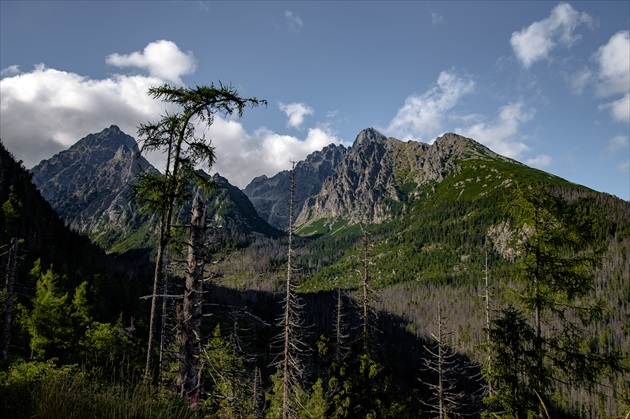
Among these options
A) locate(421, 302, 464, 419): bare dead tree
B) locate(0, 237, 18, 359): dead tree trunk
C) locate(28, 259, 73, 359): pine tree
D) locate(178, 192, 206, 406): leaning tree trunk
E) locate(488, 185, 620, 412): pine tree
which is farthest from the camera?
locate(28, 259, 73, 359): pine tree

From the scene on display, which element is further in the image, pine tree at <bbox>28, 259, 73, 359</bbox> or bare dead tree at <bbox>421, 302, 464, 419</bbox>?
pine tree at <bbox>28, 259, 73, 359</bbox>

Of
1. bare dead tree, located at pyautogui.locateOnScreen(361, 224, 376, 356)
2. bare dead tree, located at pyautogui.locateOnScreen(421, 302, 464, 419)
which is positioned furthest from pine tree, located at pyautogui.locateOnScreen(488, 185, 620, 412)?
bare dead tree, located at pyautogui.locateOnScreen(361, 224, 376, 356)

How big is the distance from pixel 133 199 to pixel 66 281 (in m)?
71.4

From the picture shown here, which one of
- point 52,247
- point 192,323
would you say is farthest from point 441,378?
point 52,247

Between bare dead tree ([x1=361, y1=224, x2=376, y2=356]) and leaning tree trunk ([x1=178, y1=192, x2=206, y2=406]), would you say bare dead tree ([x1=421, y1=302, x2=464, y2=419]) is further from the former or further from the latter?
leaning tree trunk ([x1=178, y1=192, x2=206, y2=406])

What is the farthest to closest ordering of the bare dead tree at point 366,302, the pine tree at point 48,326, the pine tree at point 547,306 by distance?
1. the pine tree at point 48,326
2. the bare dead tree at point 366,302
3. the pine tree at point 547,306

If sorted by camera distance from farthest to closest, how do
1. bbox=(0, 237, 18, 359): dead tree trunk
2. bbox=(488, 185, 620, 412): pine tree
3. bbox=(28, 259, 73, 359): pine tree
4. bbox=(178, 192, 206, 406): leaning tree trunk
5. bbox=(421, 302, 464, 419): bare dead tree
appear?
bbox=(28, 259, 73, 359): pine tree < bbox=(0, 237, 18, 359): dead tree trunk < bbox=(421, 302, 464, 419): bare dead tree < bbox=(488, 185, 620, 412): pine tree < bbox=(178, 192, 206, 406): leaning tree trunk

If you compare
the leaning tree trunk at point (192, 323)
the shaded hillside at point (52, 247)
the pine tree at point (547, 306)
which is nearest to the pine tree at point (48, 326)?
the leaning tree trunk at point (192, 323)

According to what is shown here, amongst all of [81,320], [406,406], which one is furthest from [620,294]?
[81,320]

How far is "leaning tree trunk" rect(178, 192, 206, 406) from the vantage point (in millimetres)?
9312

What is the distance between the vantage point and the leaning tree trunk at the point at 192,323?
9312mm

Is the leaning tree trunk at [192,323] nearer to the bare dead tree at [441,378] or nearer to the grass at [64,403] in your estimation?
the grass at [64,403]

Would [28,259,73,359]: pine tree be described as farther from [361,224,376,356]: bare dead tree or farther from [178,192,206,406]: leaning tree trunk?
[178,192,206,406]: leaning tree trunk

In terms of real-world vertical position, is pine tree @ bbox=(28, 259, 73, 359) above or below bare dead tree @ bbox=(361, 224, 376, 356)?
below
